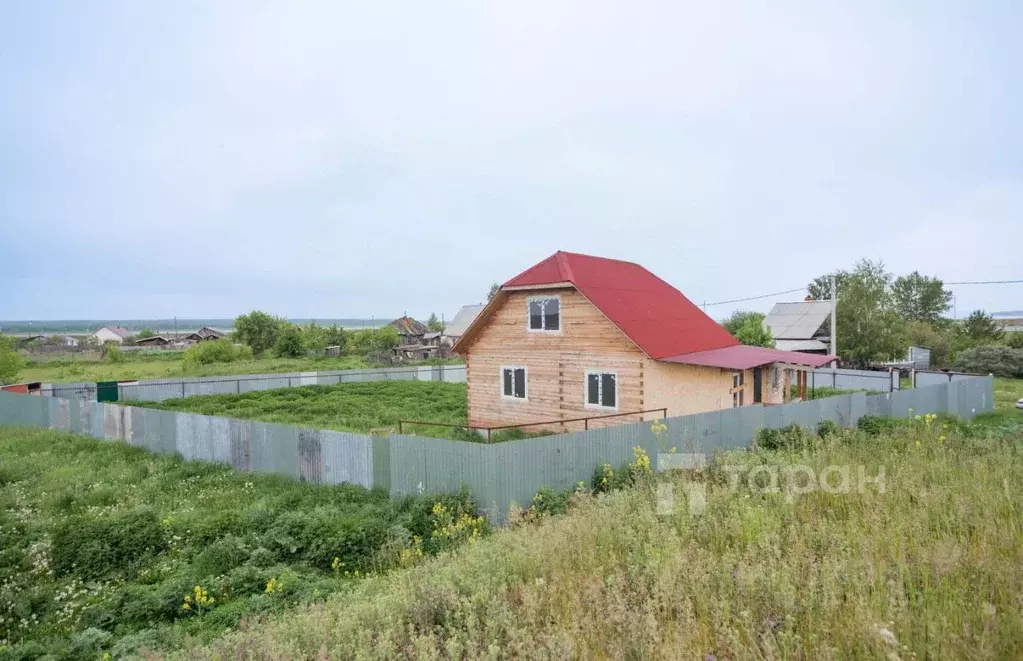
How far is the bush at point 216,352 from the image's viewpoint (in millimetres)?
47559

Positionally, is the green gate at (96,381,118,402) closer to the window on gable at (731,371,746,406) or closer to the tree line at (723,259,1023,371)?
the window on gable at (731,371,746,406)

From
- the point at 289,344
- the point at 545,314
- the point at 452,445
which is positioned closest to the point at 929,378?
the point at 545,314

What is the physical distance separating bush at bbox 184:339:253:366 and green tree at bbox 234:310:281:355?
→ 827cm

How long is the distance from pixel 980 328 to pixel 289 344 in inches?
2470

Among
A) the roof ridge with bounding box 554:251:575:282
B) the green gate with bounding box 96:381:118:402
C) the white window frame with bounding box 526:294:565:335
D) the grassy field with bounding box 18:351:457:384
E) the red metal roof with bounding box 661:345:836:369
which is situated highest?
the roof ridge with bounding box 554:251:575:282

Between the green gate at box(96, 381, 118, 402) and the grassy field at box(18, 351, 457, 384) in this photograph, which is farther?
the grassy field at box(18, 351, 457, 384)

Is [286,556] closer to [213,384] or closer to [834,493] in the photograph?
[834,493]

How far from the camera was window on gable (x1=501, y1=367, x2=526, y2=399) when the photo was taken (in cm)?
1855

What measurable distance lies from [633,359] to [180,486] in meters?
11.3

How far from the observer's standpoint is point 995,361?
36094mm

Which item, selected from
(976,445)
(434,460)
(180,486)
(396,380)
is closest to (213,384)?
(396,380)

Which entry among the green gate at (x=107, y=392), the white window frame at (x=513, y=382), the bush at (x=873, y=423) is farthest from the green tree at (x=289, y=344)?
the bush at (x=873, y=423)

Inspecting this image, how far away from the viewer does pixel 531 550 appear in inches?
196

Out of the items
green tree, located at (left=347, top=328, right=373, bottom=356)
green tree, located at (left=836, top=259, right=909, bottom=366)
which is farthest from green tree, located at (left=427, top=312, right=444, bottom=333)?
green tree, located at (left=836, top=259, right=909, bottom=366)
